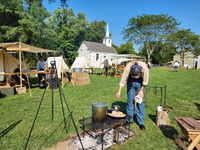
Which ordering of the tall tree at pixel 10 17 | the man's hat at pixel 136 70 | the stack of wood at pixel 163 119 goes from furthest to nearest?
the tall tree at pixel 10 17
the stack of wood at pixel 163 119
the man's hat at pixel 136 70

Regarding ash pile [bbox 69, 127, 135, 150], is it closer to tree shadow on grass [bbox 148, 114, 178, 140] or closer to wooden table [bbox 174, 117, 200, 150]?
tree shadow on grass [bbox 148, 114, 178, 140]

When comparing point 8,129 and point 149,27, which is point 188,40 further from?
point 8,129

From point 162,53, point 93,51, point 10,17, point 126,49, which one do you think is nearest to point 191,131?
point 10,17

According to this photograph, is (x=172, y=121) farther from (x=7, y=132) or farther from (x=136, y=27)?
(x=136, y=27)

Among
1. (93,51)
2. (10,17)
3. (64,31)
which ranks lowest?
(93,51)

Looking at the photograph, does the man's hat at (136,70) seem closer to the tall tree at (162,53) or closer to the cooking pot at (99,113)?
the cooking pot at (99,113)

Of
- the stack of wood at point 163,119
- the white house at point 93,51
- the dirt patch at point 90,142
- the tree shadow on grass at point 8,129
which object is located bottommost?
the dirt patch at point 90,142

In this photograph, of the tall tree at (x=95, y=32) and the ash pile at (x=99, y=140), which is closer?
the ash pile at (x=99, y=140)

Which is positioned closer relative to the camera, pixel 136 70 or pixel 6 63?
pixel 136 70

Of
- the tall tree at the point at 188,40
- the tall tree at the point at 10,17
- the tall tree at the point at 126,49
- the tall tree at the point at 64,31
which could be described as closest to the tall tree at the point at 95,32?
the tall tree at the point at 126,49

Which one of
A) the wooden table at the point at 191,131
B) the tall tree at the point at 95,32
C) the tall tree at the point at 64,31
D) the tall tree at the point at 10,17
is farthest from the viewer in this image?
the tall tree at the point at 95,32

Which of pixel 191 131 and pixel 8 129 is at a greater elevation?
pixel 191 131

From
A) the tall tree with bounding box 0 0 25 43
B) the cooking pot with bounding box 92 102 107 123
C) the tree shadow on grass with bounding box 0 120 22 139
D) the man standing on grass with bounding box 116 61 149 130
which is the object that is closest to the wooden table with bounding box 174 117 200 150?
the man standing on grass with bounding box 116 61 149 130

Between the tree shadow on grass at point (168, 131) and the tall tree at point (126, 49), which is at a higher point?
the tall tree at point (126, 49)
